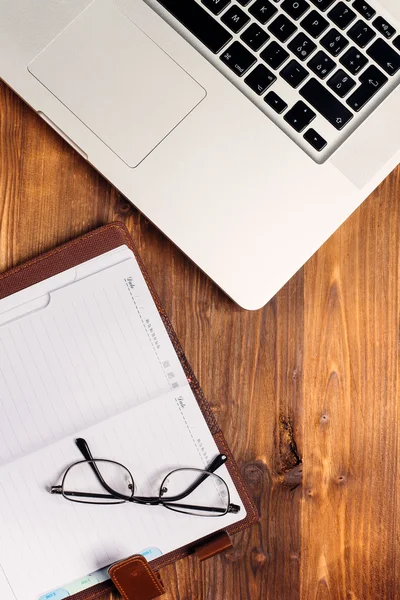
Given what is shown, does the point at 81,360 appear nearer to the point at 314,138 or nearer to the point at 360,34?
the point at 314,138

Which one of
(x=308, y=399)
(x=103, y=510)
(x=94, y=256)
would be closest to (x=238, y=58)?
(x=94, y=256)

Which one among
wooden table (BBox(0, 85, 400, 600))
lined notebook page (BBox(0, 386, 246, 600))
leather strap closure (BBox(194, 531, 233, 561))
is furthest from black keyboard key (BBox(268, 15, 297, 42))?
leather strap closure (BBox(194, 531, 233, 561))

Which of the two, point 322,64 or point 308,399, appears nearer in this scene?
point 322,64

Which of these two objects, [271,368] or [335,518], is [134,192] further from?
[335,518]

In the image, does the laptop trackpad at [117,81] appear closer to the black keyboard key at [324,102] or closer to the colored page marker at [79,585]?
the black keyboard key at [324,102]

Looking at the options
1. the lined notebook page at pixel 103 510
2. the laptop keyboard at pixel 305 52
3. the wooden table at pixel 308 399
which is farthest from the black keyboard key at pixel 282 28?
the lined notebook page at pixel 103 510

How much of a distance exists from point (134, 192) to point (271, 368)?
255mm

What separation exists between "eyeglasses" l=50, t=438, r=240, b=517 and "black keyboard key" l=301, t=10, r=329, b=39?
17.3 inches

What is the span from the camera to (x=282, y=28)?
55 cm

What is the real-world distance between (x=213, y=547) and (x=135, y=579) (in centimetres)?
9

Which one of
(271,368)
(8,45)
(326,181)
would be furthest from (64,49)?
(271,368)

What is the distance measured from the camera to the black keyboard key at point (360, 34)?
555 millimetres

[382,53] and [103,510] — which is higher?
[382,53]

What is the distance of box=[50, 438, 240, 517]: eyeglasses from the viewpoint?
0.60 meters
